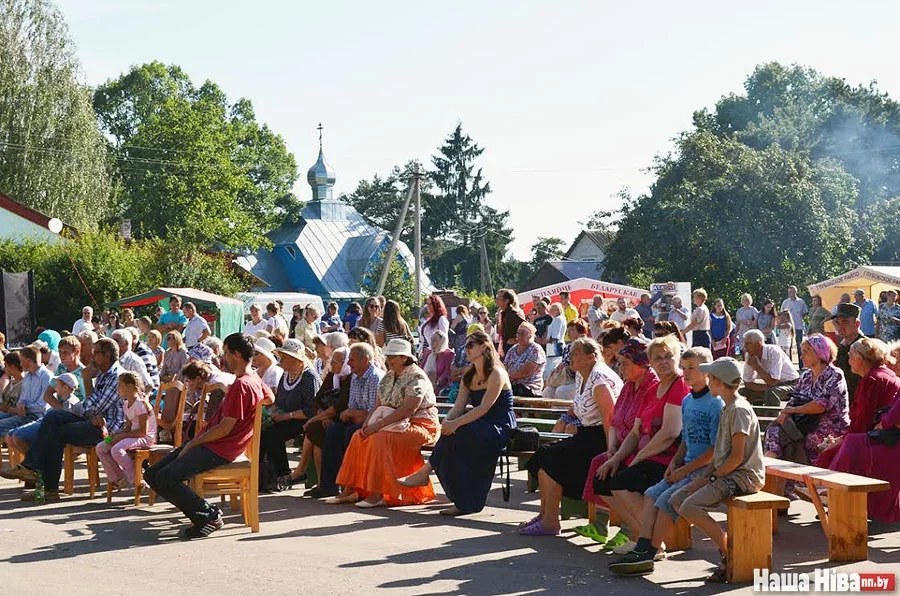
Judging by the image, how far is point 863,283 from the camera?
102 feet

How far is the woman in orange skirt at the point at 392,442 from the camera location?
10336mm

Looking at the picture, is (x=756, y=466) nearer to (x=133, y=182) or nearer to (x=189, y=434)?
(x=189, y=434)

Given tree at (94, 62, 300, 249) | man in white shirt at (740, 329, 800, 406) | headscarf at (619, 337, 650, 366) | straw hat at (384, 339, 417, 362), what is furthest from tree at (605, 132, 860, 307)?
headscarf at (619, 337, 650, 366)

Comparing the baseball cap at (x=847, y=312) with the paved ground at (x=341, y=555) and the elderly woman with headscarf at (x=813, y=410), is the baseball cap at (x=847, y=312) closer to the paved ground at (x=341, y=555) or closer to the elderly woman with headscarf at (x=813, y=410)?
the elderly woman with headscarf at (x=813, y=410)

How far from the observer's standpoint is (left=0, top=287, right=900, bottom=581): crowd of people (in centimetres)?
752

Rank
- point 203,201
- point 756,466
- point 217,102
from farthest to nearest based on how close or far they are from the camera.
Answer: point 217,102, point 203,201, point 756,466

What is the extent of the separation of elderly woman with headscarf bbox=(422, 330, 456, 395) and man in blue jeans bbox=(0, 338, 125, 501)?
174 inches

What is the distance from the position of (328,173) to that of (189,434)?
70333 millimetres

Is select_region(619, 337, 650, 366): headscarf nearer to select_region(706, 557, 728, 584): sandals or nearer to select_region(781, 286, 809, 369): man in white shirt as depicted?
select_region(706, 557, 728, 584): sandals

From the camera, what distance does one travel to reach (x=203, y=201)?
2295 inches

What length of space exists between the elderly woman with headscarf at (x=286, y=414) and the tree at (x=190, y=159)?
4177 cm

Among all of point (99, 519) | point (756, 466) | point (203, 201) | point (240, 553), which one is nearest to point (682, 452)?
point (756, 466)

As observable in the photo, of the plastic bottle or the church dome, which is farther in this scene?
the church dome

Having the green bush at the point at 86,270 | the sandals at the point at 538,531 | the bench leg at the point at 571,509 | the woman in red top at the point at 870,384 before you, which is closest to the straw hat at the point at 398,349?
the bench leg at the point at 571,509
